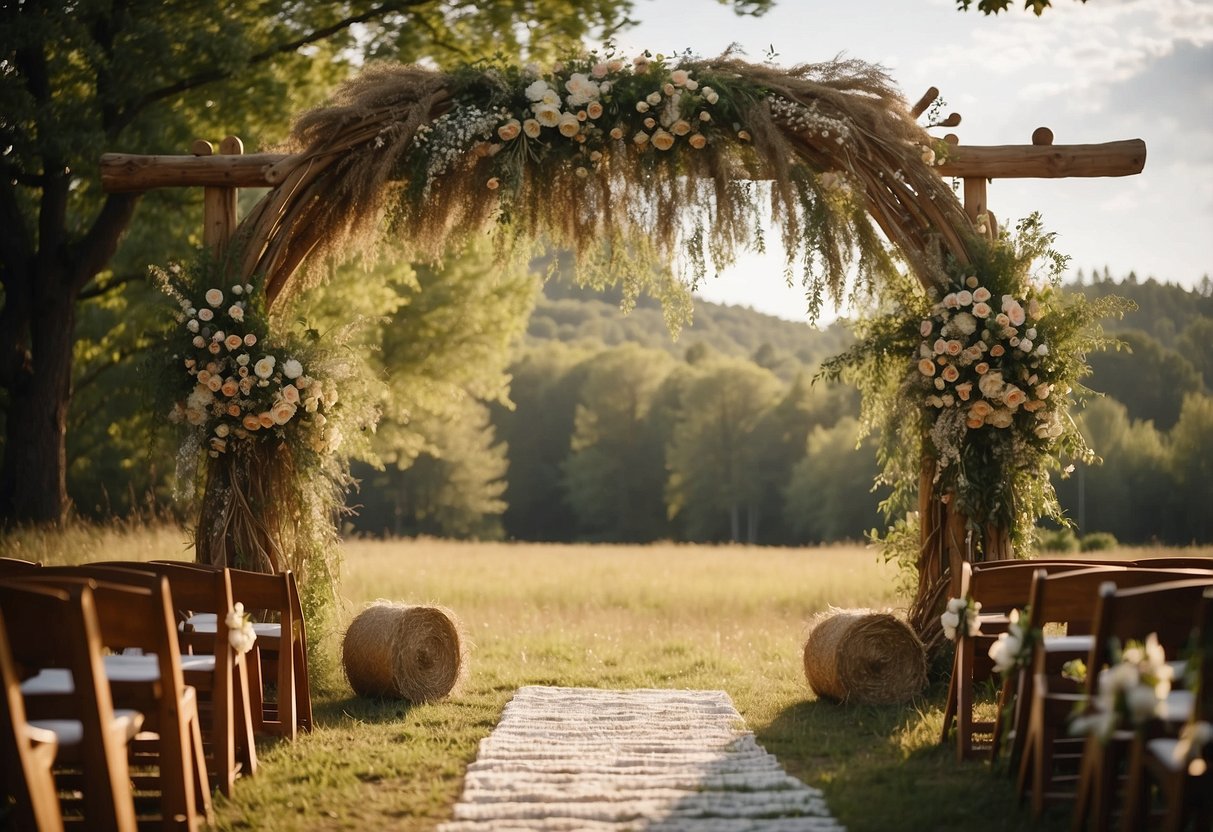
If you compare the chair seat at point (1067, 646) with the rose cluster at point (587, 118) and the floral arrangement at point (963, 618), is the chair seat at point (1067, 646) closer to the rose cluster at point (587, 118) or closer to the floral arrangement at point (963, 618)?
the floral arrangement at point (963, 618)

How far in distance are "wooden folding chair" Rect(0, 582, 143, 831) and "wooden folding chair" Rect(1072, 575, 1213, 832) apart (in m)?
2.95

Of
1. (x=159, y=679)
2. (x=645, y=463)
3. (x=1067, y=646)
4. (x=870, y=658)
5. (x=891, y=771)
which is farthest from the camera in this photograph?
(x=645, y=463)

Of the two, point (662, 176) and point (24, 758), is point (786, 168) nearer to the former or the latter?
point (662, 176)

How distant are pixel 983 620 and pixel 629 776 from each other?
73.9 inches

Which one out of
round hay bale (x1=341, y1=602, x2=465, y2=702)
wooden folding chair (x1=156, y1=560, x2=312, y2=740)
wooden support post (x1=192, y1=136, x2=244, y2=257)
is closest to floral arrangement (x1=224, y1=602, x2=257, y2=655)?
wooden folding chair (x1=156, y1=560, x2=312, y2=740)

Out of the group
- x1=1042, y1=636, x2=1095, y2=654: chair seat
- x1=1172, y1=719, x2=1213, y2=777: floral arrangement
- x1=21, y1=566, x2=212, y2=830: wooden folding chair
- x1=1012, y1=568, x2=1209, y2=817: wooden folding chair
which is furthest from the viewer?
x1=1042, y1=636, x2=1095, y2=654: chair seat

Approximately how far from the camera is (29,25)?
32.6ft

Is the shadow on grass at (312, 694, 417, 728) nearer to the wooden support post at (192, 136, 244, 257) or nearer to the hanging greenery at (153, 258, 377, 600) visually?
the hanging greenery at (153, 258, 377, 600)

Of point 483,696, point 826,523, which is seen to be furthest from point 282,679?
point 826,523

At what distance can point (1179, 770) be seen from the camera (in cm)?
292

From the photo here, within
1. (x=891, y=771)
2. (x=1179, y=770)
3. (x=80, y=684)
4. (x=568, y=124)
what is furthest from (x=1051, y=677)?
(x=568, y=124)

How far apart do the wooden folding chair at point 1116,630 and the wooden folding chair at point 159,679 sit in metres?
2.92

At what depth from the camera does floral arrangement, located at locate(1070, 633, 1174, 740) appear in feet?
9.39

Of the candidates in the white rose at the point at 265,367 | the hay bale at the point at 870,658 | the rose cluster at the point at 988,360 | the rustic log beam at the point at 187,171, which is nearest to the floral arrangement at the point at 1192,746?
the hay bale at the point at 870,658
